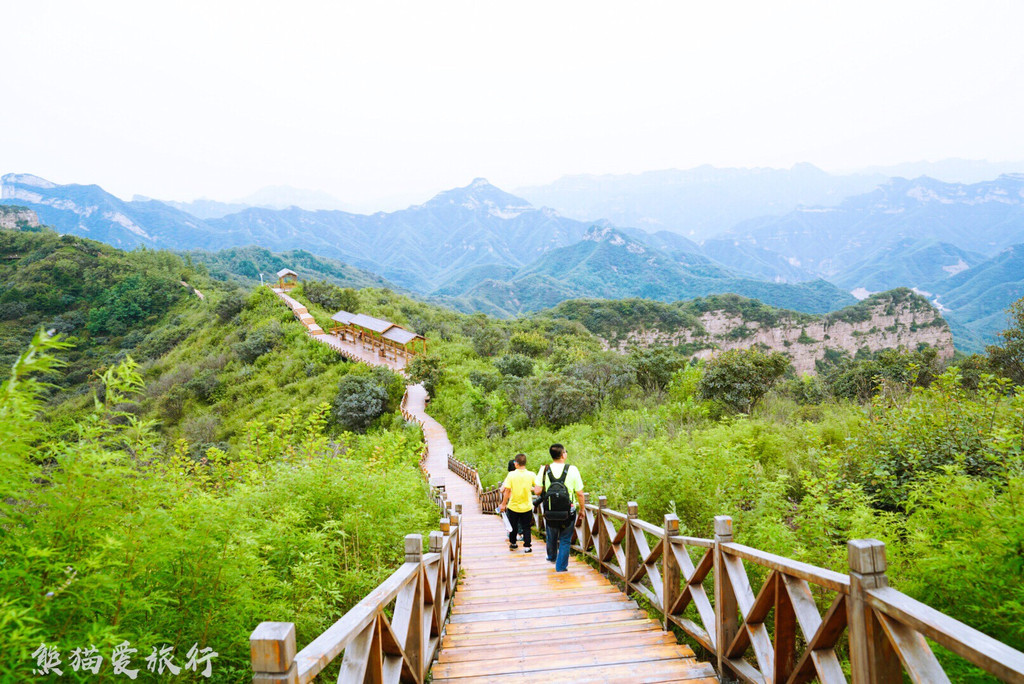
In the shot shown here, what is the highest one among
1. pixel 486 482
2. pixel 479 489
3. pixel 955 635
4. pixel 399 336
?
pixel 399 336

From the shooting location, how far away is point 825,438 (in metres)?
7.88

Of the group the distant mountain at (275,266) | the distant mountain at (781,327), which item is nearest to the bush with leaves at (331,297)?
the distant mountain at (781,327)

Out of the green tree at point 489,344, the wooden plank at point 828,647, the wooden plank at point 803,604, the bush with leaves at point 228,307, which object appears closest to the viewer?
the wooden plank at point 828,647

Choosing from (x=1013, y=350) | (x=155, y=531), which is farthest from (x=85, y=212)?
(x=1013, y=350)

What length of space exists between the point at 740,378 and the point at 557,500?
9.37 m

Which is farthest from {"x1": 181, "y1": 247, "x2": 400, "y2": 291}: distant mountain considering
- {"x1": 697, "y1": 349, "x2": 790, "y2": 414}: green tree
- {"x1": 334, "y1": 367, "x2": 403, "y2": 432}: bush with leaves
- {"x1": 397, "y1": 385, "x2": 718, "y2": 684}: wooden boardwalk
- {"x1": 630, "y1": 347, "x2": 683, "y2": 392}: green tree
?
{"x1": 397, "y1": 385, "x2": 718, "y2": 684}: wooden boardwalk

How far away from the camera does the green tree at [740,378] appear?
1307 cm

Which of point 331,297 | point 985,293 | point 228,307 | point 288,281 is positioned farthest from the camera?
point 985,293

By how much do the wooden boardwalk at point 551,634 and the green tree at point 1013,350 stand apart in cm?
1076

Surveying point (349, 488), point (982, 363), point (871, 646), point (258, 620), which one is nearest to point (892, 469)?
point (871, 646)

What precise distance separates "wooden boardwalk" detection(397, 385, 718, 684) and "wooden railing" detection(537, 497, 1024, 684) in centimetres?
32

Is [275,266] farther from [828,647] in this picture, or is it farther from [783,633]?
[828,647]

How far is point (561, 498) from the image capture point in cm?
587

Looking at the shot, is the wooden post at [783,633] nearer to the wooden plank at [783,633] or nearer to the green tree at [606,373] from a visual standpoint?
the wooden plank at [783,633]
